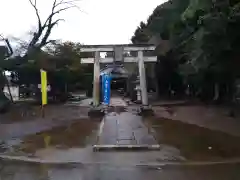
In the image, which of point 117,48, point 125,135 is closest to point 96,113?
point 117,48

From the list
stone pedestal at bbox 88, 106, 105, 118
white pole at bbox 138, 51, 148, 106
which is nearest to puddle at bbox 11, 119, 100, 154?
stone pedestal at bbox 88, 106, 105, 118

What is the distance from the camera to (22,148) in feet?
46.7

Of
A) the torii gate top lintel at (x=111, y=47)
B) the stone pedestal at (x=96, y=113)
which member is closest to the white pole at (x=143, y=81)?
the torii gate top lintel at (x=111, y=47)

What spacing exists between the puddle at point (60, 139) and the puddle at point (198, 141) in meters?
2.67

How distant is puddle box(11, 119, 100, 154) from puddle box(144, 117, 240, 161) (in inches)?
105

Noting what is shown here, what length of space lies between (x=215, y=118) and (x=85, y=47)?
1084cm

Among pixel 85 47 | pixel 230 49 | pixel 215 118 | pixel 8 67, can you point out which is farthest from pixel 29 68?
pixel 230 49

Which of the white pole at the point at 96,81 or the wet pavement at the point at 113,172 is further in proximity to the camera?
the white pole at the point at 96,81

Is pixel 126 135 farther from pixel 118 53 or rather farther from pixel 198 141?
pixel 118 53

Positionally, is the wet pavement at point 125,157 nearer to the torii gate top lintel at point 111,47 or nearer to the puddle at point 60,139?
the puddle at point 60,139

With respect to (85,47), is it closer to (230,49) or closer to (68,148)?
(230,49)

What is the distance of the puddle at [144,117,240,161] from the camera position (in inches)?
494

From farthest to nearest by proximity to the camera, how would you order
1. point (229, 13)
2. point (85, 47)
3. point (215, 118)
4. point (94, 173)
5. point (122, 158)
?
point (85, 47) < point (215, 118) < point (229, 13) < point (122, 158) < point (94, 173)

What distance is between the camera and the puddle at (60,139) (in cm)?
1445
